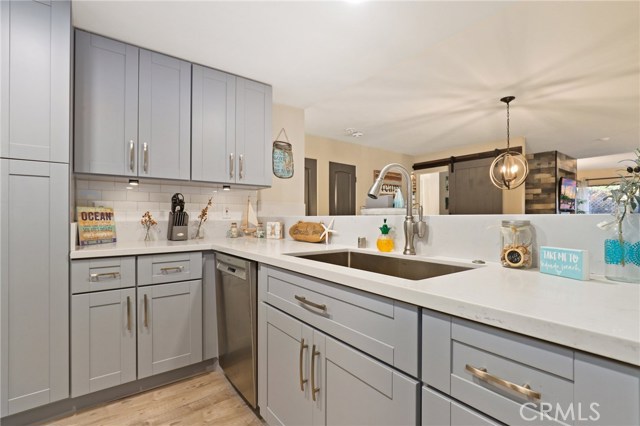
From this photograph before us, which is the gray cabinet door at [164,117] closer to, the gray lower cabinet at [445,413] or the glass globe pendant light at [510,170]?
the gray lower cabinet at [445,413]

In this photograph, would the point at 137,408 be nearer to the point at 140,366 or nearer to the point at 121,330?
the point at 140,366

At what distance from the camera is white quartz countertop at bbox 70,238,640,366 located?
50cm

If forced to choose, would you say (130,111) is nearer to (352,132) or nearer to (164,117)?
(164,117)

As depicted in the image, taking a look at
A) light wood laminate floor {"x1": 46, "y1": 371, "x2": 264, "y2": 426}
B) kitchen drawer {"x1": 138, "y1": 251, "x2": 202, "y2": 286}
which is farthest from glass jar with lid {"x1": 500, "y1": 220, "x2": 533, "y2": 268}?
kitchen drawer {"x1": 138, "y1": 251, "x2": 202, "y2": 286}

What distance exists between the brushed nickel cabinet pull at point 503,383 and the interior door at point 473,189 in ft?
8.72

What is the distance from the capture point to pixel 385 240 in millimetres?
1640

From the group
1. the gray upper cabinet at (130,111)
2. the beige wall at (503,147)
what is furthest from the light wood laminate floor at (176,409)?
the beige wall at (503,147)

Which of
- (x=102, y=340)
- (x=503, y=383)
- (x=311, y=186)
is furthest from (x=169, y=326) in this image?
(x=311, y=186)

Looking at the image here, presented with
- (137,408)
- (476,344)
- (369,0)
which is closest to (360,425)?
(476,344)

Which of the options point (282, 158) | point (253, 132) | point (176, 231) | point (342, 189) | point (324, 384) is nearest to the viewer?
point (324, 384)

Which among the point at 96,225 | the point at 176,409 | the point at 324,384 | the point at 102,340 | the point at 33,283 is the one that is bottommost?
the point at 176,409

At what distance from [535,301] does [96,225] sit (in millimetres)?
2455

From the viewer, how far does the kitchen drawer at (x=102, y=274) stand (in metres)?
1.65

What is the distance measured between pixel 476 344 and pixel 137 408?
1926 millimetres
